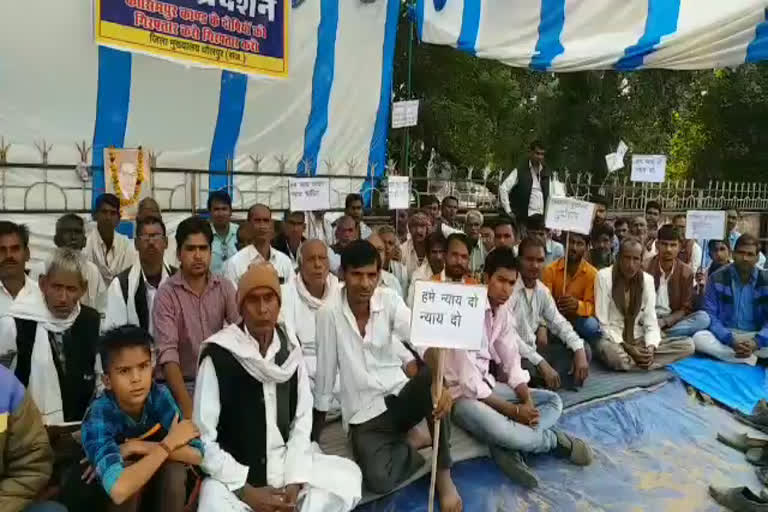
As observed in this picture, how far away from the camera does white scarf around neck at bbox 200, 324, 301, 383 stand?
278 cm

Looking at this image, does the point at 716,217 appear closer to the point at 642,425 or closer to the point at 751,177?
the point at 642,425

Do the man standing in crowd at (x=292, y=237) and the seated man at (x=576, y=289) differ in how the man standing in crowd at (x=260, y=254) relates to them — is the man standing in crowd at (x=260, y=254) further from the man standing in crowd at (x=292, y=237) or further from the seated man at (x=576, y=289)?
the seated man at (x=576, y=289)

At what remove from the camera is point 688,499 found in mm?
3811

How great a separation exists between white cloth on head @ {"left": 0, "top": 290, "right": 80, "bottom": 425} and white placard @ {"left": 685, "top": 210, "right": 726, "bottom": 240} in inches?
227

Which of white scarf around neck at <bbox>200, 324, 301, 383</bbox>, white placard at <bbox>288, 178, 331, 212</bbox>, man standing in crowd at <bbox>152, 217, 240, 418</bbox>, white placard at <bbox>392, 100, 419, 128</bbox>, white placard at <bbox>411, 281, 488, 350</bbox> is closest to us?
white scarf around neck at <bbox>200, 324, 301, 383</bbox>

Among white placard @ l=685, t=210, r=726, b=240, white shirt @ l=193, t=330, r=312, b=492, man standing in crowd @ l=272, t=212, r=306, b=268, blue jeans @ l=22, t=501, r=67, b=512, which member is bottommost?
blue jeans @ l=22, t=501, r=67, b=512

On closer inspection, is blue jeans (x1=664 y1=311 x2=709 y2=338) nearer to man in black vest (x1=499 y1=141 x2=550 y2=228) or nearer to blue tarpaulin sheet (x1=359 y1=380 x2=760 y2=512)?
blue tarpaulin sheet (x1=359 y1=380 x2=760 y2=512)

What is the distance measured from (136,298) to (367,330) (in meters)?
1.28

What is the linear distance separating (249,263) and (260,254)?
158 mm

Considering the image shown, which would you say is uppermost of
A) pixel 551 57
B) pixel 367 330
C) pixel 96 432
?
pixel 551 57

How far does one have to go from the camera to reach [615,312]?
539cm

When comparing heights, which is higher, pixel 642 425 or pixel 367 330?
pixel 367 330

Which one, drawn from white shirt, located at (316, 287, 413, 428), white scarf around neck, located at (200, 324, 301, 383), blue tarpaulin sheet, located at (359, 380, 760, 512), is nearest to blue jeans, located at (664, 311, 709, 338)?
blue tarpaulin sheet, located at (359, 380, 760, 512)

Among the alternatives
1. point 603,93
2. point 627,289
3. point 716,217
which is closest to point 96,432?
point 627,289
